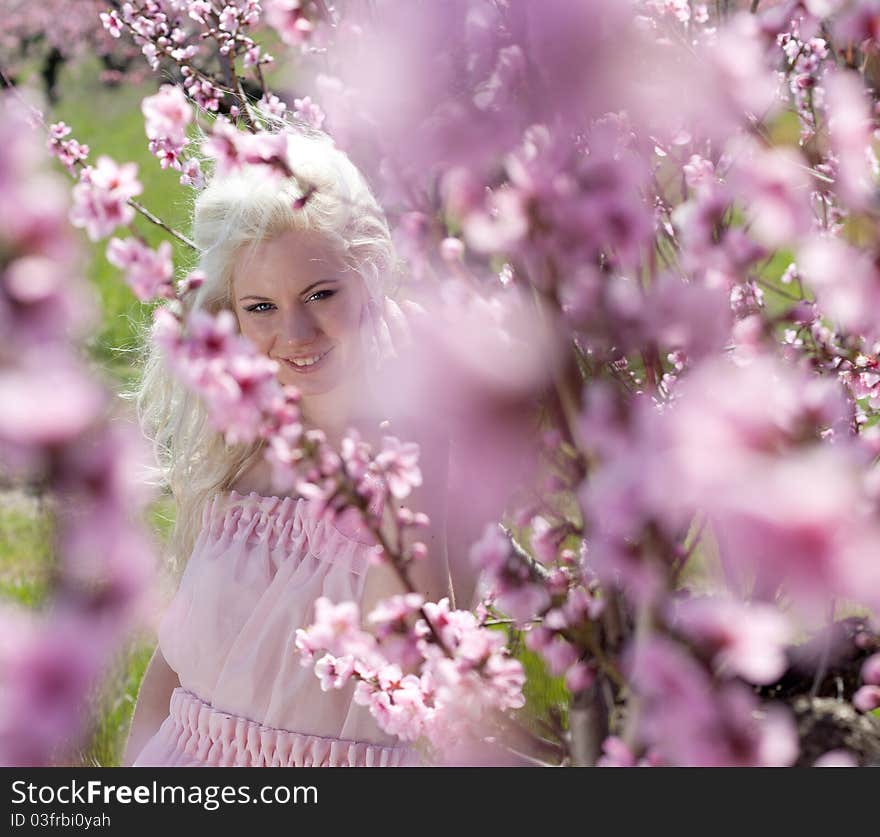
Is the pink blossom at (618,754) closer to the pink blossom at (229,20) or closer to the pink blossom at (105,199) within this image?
the pink blossom at (105,199)

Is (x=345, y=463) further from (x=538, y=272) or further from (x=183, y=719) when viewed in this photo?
(x=183, y=719)

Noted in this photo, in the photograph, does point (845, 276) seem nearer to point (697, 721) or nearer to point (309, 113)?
point (697, 721)

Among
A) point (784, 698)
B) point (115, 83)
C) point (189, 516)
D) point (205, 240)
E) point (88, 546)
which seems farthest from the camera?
point (115, 83)

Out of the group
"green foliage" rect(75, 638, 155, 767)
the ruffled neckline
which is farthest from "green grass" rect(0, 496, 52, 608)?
the ruffled neckline

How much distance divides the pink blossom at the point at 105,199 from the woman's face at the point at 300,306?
2.44ft

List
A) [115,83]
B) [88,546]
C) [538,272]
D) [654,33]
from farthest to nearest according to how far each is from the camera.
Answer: [115,83] → [654,33] → [538,272] → [88,546]

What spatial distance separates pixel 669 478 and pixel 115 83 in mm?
11616

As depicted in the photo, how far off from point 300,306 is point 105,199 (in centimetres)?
79

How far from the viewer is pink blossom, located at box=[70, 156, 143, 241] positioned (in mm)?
760

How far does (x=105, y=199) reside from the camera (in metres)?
0.77

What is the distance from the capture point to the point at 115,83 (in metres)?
10.9

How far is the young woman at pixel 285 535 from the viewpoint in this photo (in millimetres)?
1570

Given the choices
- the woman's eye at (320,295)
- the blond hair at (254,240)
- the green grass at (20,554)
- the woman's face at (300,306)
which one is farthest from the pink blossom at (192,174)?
the green grass at (20,554)

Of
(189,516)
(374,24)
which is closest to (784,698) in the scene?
(374,24)
